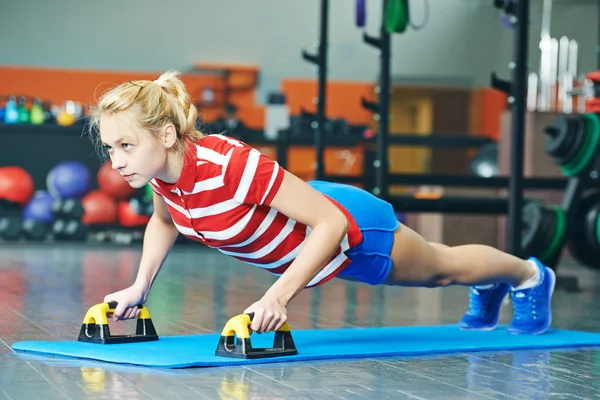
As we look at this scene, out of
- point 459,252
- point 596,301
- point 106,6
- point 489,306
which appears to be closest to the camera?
point 459,252

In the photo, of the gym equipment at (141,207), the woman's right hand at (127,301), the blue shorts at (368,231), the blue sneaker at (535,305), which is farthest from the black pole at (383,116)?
the woman's right hand at (127,301)

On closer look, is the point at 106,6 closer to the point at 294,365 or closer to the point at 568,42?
the point at 568,42

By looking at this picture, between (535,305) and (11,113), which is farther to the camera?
(11,113)

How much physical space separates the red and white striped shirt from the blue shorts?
4cm

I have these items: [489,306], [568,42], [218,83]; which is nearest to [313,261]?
[489,306]

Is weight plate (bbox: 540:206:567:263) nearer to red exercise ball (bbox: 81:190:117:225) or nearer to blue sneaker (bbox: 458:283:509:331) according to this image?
blue sneaker (bbox: 458:283:509:331)

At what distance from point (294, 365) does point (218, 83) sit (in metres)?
10.5

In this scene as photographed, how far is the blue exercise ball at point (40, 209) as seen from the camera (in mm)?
7984

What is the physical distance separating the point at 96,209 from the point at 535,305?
5936 millimetres

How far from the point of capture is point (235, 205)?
209 centimetres

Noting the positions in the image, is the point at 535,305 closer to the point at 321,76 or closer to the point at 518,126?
the point at 518,126


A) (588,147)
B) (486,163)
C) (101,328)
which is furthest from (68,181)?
(101,328)

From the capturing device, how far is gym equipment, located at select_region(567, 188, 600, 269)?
16.5 ft

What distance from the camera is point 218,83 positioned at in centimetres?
1241
